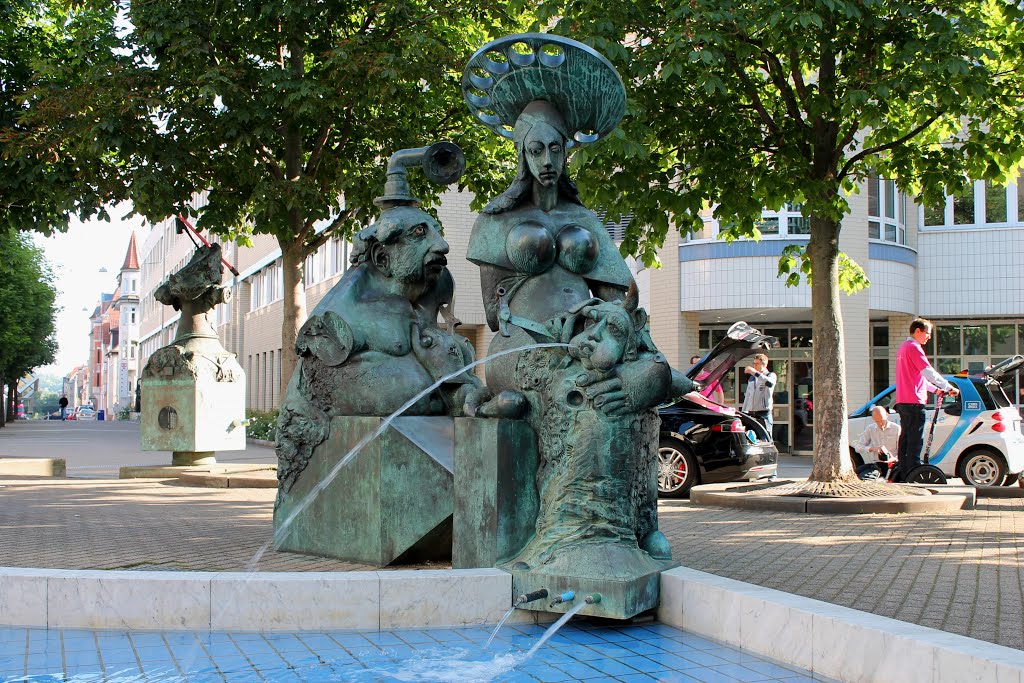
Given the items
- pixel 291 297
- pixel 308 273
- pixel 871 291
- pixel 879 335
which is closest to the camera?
pixel 291 297

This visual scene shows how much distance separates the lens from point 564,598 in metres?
5.14

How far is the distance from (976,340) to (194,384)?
19.3m

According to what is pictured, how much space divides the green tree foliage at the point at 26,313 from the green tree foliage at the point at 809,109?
3455 cm

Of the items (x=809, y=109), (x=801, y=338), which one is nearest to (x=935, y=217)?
(x=801, y=338)

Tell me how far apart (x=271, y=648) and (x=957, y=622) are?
299cm

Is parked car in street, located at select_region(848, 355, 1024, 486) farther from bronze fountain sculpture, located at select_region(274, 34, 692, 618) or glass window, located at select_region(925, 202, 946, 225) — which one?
glass window, located at select_region(925, 202, 946, 225)

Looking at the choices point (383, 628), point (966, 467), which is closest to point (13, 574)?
point (383, 628)

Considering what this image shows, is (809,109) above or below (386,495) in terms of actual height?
above

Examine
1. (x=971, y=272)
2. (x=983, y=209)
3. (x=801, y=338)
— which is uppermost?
(x=983, y=209)

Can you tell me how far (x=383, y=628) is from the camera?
5.18 meters

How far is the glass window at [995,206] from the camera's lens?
1053 inches

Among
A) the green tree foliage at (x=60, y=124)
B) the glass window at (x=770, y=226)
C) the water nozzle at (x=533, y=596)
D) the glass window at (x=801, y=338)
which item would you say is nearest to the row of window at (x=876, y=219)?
the glass window at (x=770, y=226)

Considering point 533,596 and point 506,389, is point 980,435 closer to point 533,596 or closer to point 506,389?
point 506,389

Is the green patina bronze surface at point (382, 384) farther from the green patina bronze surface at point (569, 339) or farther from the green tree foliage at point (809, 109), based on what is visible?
the green tree foliage at point (809, 109)
